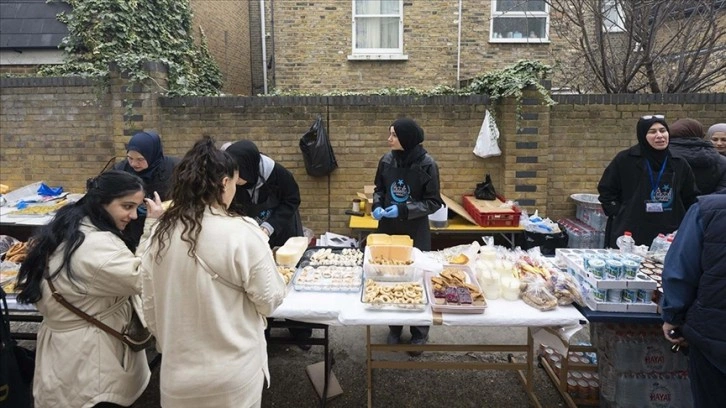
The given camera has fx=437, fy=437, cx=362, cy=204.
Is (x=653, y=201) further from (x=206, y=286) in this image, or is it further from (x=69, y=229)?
(x=69, y=229)

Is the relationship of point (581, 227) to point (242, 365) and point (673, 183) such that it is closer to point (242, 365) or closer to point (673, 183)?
point (673, 183)

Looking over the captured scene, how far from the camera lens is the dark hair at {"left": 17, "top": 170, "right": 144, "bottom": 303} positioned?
214 cm

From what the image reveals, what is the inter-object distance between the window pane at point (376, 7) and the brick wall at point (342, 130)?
4709 mm

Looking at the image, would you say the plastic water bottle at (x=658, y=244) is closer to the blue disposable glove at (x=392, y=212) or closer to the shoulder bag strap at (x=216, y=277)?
the blue disposable glove at (x=392, y=212)

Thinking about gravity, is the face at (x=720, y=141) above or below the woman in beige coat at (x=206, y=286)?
above

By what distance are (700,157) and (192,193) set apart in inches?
165

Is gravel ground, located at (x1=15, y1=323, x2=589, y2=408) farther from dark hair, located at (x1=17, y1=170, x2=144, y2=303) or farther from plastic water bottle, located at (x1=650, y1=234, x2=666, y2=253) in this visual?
dark hair, located at (x1=17, y1=170, x2=144, y2=303)

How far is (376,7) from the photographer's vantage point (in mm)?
9789

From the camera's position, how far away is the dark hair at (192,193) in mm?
1769

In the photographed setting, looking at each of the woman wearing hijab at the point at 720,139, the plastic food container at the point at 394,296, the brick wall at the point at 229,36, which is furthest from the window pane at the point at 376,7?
the plastic food container at the point at 394,296

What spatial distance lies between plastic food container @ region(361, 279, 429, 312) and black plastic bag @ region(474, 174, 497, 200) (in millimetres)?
3432

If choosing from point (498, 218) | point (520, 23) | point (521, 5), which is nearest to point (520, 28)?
point (520, 23)

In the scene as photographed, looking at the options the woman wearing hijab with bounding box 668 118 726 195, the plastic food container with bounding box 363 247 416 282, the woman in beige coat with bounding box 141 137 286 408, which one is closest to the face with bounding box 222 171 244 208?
the woman in beige coat with bounding box 141 137 286 408

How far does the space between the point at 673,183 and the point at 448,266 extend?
217 cm
